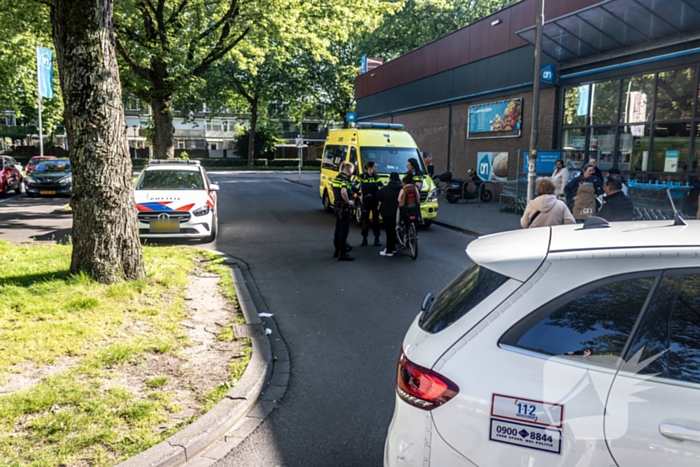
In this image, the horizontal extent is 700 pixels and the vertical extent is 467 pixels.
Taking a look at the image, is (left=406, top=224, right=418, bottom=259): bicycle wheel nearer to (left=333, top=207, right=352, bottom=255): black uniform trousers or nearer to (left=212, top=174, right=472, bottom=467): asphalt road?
(left=212, top=174, right=472, bottom=467): asphalt road

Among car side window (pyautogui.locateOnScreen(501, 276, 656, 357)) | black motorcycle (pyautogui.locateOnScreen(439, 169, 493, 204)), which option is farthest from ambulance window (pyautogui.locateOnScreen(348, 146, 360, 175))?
car side window (pyautogui.locateOnScreen(501, 276, 656, 357))

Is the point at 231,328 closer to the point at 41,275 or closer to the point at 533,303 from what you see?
the point at 41,275

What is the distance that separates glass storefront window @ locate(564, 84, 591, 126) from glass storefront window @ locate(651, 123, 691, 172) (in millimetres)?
2737

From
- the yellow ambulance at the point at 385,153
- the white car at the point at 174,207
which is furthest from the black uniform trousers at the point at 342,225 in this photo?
the yellow ambulance at the point at 385,153

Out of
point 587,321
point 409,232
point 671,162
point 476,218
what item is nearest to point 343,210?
point 409,232

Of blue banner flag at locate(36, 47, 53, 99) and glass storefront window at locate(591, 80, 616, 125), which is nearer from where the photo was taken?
glass storefront window at locate(591, 80, 616, 125)

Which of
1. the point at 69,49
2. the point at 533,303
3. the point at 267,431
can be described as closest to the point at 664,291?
the point at 533,303

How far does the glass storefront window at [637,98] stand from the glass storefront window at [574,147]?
5.38 feet

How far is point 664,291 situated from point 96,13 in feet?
22.5

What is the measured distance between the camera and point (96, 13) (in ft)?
21.4

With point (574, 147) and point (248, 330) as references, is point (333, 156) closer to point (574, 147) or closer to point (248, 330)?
point (574, 147)

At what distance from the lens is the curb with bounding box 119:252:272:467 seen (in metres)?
3.32

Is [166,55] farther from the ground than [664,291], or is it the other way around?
[166,55]

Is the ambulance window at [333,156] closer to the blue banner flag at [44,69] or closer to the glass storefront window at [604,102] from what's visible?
the glass storefront window at [604,102]
